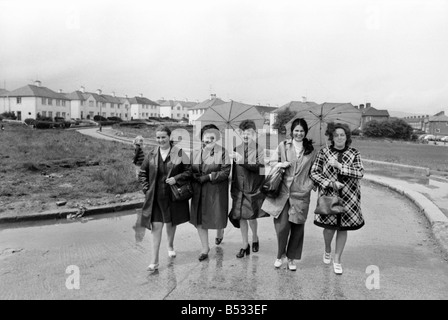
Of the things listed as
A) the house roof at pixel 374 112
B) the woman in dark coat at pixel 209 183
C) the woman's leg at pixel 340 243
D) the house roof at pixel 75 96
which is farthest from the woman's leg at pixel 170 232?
the house roof at pixel 374 112

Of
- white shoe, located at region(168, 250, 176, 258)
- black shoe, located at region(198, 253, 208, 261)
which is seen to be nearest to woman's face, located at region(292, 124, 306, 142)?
black shoe, located at region(198, 253, 208, 261)

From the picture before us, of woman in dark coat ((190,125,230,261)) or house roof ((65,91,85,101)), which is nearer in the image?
woman in dark coat ((190,125,230,261))

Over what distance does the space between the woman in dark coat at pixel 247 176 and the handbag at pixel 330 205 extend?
83cm

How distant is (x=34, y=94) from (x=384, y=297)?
83233 mm

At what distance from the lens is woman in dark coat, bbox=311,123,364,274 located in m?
4.45

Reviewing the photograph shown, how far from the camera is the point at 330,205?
4422 mm

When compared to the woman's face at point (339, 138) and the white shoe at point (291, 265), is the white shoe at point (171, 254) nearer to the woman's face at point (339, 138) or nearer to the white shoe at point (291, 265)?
the white shoe at point (291, 265)

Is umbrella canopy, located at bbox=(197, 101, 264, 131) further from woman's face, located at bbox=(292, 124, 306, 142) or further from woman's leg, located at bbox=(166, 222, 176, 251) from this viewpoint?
woman's leg, located at bbox=(166, 222, 176, 251)

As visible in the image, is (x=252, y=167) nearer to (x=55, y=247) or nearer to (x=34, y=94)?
(x=55, y=247)

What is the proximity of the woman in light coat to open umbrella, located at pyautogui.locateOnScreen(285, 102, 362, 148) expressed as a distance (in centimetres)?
47

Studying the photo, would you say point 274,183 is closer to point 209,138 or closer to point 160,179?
point 209,138

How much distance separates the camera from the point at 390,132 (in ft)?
226

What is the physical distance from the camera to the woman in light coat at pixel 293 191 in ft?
14.9

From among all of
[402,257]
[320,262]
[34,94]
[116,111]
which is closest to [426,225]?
[402,257]
